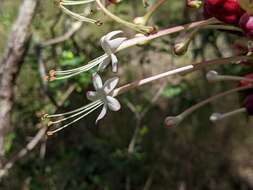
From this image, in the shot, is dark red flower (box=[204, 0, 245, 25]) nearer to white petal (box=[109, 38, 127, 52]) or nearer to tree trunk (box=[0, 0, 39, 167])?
white petal (box=[109, 38, 127, 52])

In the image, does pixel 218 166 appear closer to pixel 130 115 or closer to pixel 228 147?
pixel 228 147

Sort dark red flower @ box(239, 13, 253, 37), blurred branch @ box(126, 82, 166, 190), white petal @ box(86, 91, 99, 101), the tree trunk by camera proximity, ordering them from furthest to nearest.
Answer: blurred branch @ box(126, 82, 166, 190) < the tree trunk < white petal @ box(86, 91, 99, 101) < dark red flower @ box(239, 13, 253, 37)

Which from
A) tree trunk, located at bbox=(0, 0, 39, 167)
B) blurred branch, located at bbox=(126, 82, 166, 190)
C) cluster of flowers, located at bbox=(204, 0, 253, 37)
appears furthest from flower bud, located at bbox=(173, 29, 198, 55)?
blurred branch, located at bbox=(126, 82, 166, 190)

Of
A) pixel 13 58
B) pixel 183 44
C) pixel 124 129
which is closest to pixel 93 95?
pixel 183 44

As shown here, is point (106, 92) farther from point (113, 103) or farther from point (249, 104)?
point (249, 104)

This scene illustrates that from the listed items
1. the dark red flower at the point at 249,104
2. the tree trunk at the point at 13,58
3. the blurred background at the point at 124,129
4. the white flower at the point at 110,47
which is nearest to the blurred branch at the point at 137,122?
the blurred background at the point at 124,129

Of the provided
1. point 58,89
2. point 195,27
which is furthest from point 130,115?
point 195,27
